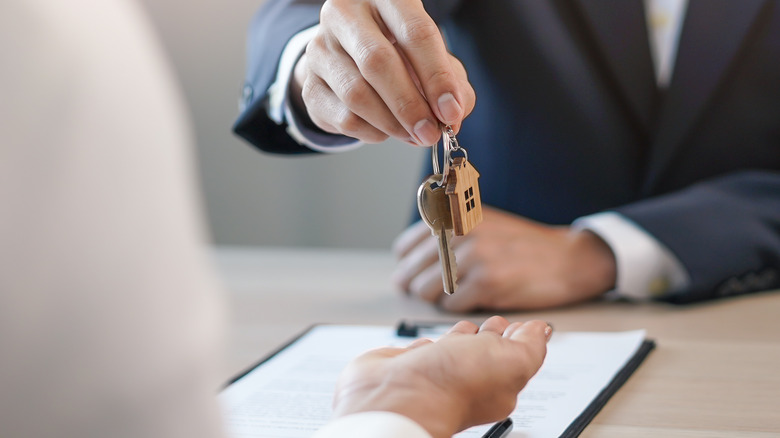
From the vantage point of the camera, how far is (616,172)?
4.31 feet

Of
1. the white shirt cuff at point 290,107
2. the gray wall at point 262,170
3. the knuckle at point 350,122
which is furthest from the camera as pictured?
the gray wall at point 262,170

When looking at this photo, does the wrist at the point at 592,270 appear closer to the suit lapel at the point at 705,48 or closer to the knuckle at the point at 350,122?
the suit lapel at the point at 705,48

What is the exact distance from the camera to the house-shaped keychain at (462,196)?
57 cm

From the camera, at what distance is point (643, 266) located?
99cm

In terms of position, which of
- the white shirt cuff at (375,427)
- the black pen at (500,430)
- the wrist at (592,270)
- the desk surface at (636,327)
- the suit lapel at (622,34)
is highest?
the suit lapel at (622,34)

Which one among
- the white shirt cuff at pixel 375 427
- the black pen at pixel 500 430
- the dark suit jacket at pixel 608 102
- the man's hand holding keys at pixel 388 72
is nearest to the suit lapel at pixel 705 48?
the dark suit jacket at pixel 608 102

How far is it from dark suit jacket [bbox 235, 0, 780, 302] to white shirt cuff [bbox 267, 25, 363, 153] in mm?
54

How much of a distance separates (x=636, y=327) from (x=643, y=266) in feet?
0.40

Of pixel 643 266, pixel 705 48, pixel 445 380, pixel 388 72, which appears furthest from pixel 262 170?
pixel 445 380

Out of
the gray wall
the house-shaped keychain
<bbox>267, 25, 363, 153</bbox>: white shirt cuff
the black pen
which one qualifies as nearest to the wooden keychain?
the house-shaped keychain

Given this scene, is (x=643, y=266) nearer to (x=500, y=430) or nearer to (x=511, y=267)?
(x=511, y=267)

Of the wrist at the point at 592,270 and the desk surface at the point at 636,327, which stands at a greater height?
the wrist at the point at 592,270

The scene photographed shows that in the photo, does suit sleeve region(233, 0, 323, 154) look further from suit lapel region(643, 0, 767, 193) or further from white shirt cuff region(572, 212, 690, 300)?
suit lapel region(643, 0, 767, 193)

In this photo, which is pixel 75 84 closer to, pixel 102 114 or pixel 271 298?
pixel 102 114
